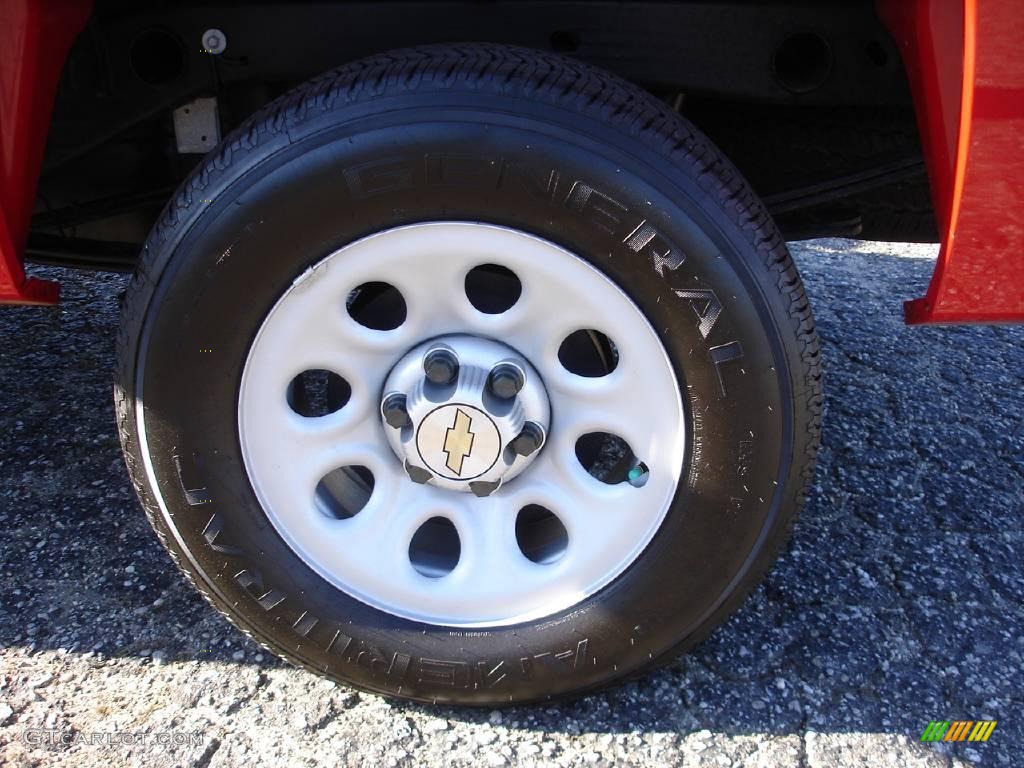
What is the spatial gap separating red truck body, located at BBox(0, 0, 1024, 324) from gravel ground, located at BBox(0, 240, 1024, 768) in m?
0.75

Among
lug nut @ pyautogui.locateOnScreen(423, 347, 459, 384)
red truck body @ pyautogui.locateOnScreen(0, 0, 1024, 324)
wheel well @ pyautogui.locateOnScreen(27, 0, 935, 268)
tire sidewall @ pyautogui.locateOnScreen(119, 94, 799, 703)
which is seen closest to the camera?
red truck body @ pyautogui.locateOnScreen(0, 0, 1024, 324)

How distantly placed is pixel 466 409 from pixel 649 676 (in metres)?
0.70

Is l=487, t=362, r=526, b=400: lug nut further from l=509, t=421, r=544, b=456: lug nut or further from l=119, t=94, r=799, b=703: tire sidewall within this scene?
l=119, t=94, r=799, b=703: tire sidewall

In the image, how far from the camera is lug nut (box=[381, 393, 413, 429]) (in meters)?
1.51

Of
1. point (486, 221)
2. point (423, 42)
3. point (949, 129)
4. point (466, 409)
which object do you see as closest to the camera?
point (949, 129)

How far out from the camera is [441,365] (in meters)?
1.48

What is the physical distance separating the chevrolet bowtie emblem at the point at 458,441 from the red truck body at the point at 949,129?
2.49 feet

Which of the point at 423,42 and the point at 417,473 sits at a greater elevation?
the point at 423,42

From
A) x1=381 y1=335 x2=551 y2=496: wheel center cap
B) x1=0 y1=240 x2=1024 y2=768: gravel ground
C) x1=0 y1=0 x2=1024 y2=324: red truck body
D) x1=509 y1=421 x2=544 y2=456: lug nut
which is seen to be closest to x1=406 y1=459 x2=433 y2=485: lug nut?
x1=381 y1=335 x2=551 y2=496: wheel center cap

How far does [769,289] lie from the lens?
1376mm

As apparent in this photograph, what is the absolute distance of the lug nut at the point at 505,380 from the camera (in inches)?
58.6

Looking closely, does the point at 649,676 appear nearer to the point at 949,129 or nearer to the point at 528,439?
the point at 528,439

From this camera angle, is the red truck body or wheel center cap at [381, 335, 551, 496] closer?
the red truck body

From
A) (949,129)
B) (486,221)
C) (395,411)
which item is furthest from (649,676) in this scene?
(949,129)
